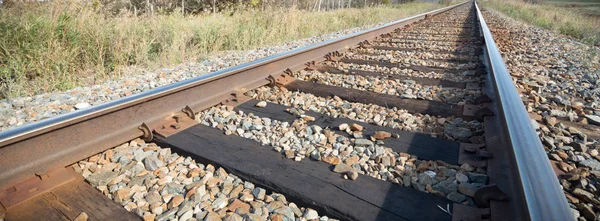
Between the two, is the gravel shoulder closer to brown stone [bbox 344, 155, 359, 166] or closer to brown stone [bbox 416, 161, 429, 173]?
brown stone [bbox 416, 161, 429, 173]

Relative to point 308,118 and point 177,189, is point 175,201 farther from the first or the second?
point 308,118

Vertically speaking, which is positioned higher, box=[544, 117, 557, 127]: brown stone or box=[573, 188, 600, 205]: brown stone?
box=[544, 117, 557, 127]: brown stone

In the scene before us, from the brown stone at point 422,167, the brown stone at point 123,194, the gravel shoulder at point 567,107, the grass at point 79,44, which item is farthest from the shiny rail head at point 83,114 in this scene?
the gravel shoulder at point 567,107

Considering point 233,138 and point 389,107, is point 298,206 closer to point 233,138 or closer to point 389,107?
point 233,138

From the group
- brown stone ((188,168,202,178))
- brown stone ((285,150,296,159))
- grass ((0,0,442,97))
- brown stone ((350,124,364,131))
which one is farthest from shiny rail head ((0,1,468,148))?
grass ((0,0,442,97))

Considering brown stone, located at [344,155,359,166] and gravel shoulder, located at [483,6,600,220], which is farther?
brown stone, located at [344,155,359,166]

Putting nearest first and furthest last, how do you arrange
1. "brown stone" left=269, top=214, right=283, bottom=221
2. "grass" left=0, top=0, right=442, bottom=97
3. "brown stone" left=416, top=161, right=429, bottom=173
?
1. "brown stone" left=269, top=214, right=283, bottom=221
2. "brown stone" left=416, top=161, right=429, bottom=173
3. "grass" left=0, top=0, right=442, bottom=97

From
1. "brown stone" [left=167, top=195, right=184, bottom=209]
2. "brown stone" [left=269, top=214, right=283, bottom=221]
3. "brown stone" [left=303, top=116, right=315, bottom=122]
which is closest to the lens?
"brown stone" [left=269, top=214, right=283, bottom=221]

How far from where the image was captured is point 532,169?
1.24m

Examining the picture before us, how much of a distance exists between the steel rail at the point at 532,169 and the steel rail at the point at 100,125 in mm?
2016

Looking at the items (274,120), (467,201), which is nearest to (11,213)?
(274,120)

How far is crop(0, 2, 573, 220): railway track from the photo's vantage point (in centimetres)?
135

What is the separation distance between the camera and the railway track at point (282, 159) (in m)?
1.35

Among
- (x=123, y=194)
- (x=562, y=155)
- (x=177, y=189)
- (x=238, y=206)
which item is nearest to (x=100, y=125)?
(x=123, y=194)
